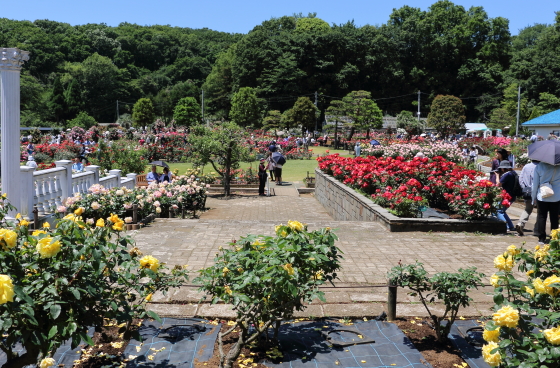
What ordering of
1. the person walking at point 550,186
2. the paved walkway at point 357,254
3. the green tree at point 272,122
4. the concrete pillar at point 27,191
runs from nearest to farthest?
the paved walkway at point 357,254, the person walking at point 550,186, the concrete pillar at point 27,191, the green tree at point 272,122

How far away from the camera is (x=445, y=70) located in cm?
7200

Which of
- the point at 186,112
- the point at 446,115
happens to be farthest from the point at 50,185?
the point at 186,112

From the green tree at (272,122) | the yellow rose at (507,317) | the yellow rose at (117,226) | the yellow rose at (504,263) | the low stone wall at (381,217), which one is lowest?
the low stone wall at (381,217)

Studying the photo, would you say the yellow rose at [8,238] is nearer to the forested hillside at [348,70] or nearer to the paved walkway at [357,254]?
the paved walkway at [357,254]

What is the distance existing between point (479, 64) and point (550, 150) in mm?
68764

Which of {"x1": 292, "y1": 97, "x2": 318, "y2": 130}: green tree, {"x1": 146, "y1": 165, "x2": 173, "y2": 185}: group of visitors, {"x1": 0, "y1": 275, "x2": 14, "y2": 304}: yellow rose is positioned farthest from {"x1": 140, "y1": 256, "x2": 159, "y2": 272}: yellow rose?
{"x1": 292, "y1": 97, "x2": 318, "y2": 130}: green tree

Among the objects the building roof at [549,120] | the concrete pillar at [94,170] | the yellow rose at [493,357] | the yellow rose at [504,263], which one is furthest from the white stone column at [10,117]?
the building roof at [549,120]

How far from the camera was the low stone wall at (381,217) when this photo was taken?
8148 mm

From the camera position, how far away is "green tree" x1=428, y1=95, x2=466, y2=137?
1736 inches

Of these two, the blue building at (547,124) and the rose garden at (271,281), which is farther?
the blue building at (547,124)

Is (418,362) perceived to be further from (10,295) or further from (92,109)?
(92,109)

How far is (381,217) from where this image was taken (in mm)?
8695

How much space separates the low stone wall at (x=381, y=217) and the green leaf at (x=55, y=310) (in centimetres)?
647

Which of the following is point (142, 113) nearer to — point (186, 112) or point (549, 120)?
point (186, 112)
